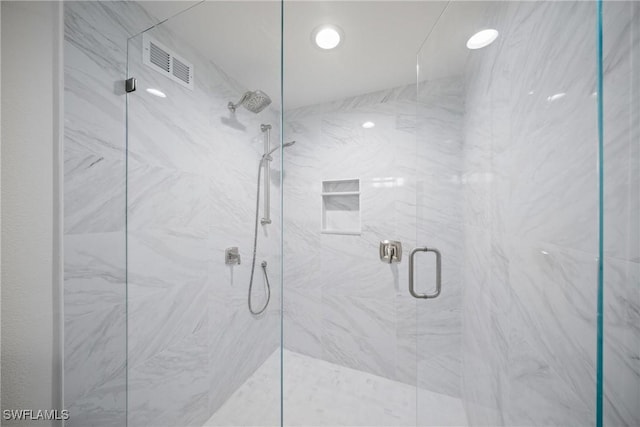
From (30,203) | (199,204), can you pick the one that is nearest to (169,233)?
(199,204)

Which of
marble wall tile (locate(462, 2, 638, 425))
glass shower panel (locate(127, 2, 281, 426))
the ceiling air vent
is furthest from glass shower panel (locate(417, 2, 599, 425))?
the ceiling air vent

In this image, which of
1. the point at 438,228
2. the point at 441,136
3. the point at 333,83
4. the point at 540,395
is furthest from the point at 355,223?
the point at 540,395

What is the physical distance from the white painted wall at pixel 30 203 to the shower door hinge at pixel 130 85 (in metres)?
0.23

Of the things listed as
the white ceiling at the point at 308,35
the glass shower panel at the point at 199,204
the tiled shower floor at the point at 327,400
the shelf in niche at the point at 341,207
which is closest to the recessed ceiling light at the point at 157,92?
the glass shower panel at the point at 199,204

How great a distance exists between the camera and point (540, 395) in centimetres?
57

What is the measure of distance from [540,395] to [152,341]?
130 centimetres

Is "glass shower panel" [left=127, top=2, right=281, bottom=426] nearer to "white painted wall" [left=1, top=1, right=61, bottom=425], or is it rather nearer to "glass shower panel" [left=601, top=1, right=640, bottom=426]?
"white painted wall" [left=1, top=1, right=61, bottom=425]

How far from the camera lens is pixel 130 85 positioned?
0.87 metres

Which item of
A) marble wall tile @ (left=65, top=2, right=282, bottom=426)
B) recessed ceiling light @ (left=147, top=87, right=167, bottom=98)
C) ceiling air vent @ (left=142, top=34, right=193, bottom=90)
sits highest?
ceiling air vent @ (left=142, top=34, right=193, bottom=90)

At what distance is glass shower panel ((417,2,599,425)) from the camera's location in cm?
45

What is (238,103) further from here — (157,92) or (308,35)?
(308,35)

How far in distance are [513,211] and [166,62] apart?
1.38 meters

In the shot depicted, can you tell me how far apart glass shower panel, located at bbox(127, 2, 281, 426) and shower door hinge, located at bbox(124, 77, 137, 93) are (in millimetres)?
13

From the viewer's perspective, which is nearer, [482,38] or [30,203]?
[30,203]
